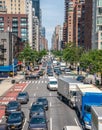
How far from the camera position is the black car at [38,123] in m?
35.1

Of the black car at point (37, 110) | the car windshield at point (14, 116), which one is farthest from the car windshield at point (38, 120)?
the black car at point (37, 110)

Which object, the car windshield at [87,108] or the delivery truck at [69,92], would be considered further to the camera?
the delivery truck at [69,92]

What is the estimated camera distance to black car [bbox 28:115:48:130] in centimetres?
3509

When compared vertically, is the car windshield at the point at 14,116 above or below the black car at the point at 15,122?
above

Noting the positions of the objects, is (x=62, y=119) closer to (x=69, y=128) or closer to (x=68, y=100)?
(x=68, y=100)

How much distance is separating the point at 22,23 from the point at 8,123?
15820 cm

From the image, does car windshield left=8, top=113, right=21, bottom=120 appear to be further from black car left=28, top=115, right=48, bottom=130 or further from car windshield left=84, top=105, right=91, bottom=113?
car windshield left=84, top=105, right=91, bottom=113

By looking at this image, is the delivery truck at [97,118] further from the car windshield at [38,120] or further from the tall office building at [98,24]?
the tall office building at [98,24]

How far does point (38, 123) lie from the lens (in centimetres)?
3612

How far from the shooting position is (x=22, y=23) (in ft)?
635

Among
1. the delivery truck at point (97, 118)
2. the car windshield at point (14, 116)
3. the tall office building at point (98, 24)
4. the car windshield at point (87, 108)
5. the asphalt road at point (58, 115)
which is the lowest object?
the asphalt road at point (58, 115)

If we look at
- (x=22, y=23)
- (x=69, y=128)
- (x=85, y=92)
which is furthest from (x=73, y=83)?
(x=22, y=23)

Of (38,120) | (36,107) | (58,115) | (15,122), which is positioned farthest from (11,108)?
(38,120)

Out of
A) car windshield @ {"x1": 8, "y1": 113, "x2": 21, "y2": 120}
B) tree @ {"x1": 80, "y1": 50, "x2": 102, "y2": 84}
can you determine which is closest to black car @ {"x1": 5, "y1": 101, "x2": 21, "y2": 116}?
car windshield @ {"x1": 8, "y1": 113, "x2": 21, "y2": 120}
